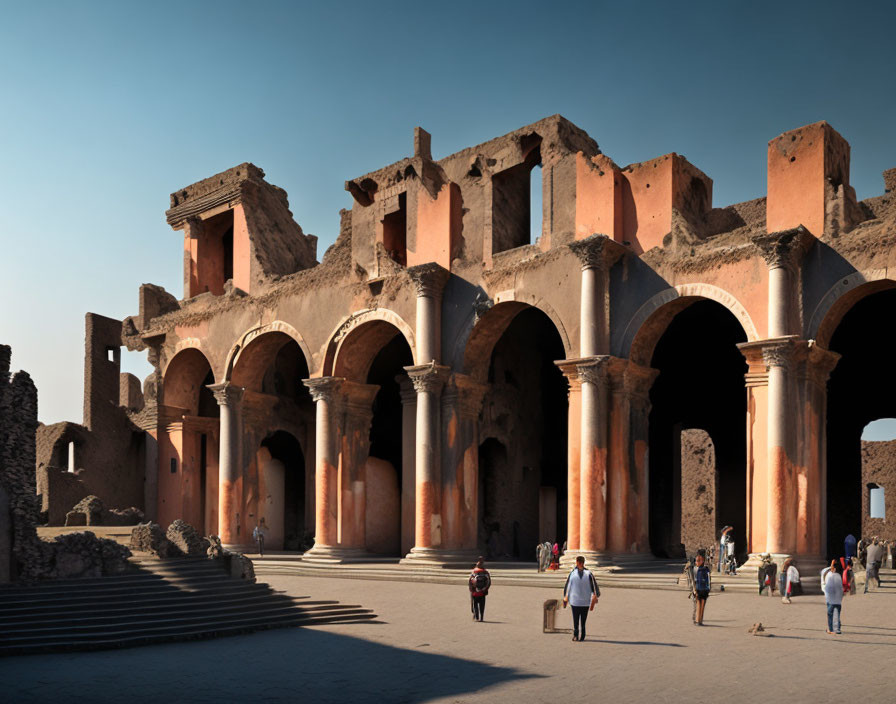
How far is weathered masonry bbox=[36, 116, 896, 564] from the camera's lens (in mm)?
17938

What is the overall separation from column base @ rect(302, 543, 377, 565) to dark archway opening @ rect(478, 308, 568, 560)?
3566mm

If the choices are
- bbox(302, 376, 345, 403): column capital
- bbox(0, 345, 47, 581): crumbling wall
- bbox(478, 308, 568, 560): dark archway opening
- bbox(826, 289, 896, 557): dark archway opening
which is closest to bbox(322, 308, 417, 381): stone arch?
bbox(302, 376, 345, 403): column capital

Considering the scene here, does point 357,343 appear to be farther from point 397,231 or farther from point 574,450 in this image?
point 574,450

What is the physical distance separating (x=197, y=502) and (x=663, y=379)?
536 inches

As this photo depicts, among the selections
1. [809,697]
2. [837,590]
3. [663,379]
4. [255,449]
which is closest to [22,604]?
[809,697]

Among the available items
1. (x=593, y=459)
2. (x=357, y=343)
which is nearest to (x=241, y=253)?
(x=357, y=343)

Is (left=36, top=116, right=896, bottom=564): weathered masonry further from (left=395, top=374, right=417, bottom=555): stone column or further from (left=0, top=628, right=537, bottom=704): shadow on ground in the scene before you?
(left=0, top=628, right=537, bottom=704): shadow on ground

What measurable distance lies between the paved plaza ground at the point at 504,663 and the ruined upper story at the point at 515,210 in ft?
24.6

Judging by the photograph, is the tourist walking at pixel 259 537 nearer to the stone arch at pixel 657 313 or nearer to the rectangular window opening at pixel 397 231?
the rectangular window opening at pixel 397 231

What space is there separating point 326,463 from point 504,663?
1392cm

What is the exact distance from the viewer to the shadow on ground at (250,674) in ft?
29.1

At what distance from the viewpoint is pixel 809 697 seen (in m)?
8.46

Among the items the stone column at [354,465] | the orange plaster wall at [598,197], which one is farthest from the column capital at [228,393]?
the orange plaster wall at [598,197]

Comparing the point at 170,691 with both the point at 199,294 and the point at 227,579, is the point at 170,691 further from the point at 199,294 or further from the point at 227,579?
the point at 199,294
